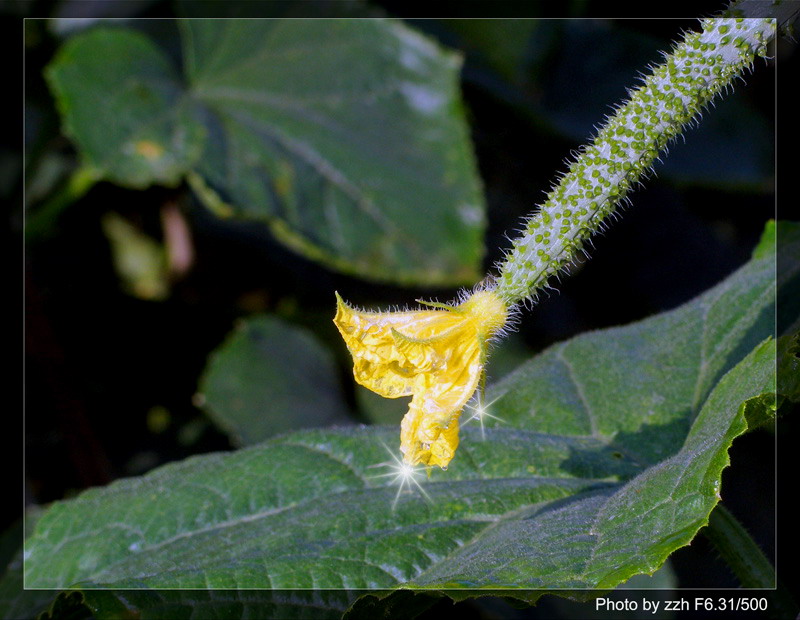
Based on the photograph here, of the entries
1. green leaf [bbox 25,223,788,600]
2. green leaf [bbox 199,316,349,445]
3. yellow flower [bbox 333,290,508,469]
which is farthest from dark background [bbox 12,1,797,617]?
yellow flower [bbox 333,290,508,469]

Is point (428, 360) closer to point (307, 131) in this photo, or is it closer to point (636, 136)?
point (636, 136)

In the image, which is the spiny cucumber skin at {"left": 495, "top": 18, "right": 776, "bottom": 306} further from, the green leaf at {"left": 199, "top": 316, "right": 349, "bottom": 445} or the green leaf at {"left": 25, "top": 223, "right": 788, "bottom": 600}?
the green leaf at {"left": 199, "top": 316, "right": 349, "bottom": 445}

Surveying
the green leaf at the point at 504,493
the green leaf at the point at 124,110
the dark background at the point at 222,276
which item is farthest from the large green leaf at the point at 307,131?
the green leaf at the point at 504,493

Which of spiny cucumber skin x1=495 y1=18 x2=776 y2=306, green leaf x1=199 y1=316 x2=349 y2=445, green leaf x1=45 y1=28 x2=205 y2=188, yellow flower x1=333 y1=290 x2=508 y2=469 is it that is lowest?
green leaf x1=199 y1=316 x2=349 y2=445

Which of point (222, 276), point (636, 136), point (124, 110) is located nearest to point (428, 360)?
point (636, 136)

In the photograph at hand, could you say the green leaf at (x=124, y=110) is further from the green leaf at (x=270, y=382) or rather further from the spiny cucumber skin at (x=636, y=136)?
the spiny cucumber skin at (x=636, y=136)

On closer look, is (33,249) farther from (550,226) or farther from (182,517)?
(550,226)
